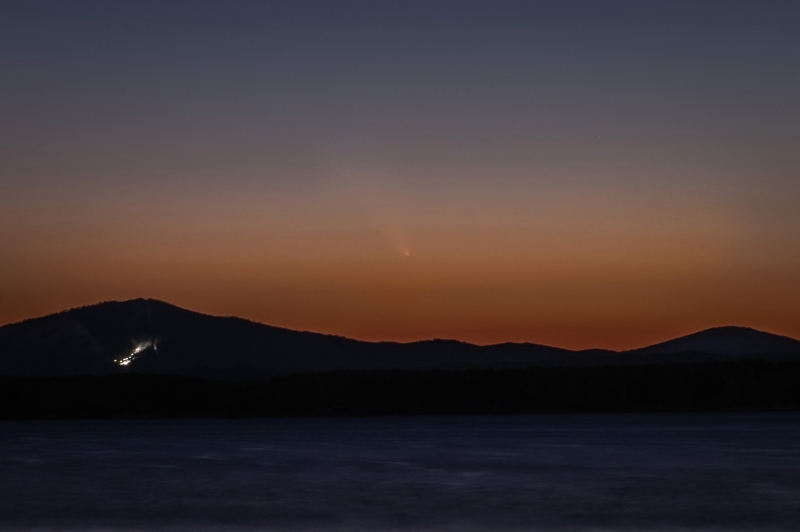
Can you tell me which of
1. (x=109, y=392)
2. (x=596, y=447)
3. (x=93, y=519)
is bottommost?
(x=93, y=519)

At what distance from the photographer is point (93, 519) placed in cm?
2295

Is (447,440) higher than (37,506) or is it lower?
higher

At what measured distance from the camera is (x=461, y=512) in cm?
2277

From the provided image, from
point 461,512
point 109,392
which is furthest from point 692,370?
point 461,512

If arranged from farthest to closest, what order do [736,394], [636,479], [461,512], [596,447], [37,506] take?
[736,394], [596,447], [636,479], [37,506], [461,512]

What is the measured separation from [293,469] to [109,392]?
97278 millimetres

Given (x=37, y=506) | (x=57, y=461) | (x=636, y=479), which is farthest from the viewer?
(x=57, y=461)

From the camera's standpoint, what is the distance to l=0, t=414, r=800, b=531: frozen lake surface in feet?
72.0

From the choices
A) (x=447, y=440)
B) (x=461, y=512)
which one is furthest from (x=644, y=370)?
(x=461, y=512)

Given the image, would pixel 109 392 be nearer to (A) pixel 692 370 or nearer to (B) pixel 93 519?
(A) pixel 692 370

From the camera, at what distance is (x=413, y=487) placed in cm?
2781

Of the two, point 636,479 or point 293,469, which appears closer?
point 636,479

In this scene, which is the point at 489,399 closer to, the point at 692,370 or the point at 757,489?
the point at 692,370

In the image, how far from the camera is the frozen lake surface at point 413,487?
22.0m
